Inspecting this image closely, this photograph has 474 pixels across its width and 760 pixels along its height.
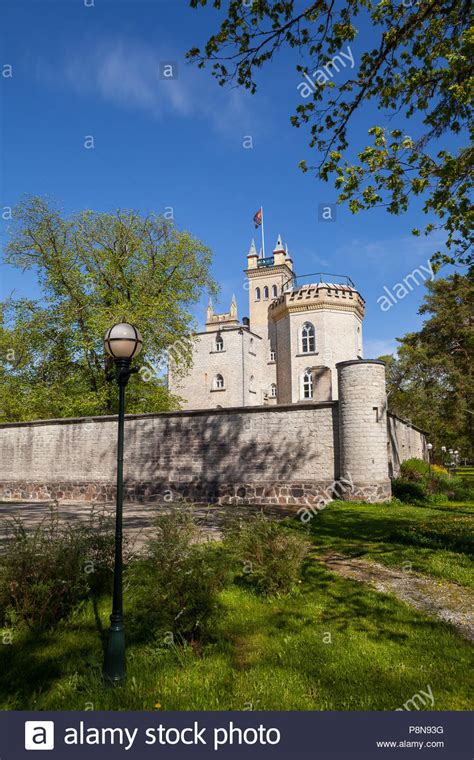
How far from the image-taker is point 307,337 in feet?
124

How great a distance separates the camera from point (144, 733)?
10.7 feet

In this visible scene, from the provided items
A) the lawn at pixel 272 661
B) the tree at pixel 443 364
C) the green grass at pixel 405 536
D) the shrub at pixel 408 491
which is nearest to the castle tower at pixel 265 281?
the tree at pixel 443 364

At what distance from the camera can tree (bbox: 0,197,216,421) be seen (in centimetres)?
2291

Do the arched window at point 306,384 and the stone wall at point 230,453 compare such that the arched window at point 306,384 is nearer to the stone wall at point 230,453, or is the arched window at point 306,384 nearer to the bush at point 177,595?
the stone wall at point 230,453

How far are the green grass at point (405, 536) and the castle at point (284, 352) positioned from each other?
75.1 ft

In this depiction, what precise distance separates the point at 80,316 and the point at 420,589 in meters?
21.0

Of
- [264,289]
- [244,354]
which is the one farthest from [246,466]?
[264,289]

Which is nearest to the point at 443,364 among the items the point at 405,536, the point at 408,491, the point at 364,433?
the point at 408,491

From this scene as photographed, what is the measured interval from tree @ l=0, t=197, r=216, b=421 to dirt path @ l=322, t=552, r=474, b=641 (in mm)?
17188

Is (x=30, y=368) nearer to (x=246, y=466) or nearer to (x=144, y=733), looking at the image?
(x=246, y=466)

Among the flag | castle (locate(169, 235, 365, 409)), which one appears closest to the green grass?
castle (locate(169, 235, 365, 409))

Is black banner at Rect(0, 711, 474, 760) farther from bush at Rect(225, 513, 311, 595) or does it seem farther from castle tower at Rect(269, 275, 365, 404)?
castle tower at Rect(269, 275, 365, 404)

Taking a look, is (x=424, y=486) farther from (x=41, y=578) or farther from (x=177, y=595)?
(x=41, y=578)

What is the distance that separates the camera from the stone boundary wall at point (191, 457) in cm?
1505
